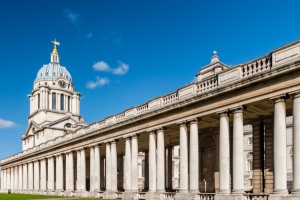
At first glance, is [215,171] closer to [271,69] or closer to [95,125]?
[271,69]

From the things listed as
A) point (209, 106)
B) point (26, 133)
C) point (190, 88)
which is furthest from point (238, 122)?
point (26, 133)

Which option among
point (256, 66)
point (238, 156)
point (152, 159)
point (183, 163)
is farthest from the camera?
point (152, 159)

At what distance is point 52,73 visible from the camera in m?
94.9

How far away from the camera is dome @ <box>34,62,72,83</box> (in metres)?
94.2

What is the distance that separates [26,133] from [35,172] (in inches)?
1017

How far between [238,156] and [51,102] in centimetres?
7234

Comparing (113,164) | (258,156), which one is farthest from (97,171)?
(258,156)

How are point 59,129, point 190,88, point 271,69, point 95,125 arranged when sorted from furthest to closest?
point 59,129 < point 95,125 < point 190,88 < point 271,69

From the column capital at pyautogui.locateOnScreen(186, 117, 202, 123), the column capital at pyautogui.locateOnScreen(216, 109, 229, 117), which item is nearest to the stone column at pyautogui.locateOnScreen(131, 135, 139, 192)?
the column capital at pyautogui.locateOnScreen(186, 117, 202, 123)

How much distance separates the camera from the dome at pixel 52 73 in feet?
309

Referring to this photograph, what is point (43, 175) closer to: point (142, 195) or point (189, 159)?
point (142, 195)

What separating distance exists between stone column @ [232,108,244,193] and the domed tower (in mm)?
61485

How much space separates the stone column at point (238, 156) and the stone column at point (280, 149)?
10.2ft

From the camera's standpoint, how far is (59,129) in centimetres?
8106
